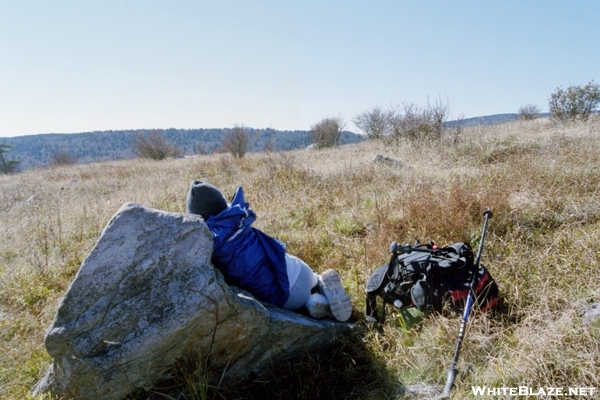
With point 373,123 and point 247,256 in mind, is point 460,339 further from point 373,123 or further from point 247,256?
point 373,123

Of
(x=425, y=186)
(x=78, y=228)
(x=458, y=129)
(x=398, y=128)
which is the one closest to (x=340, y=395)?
(x=425, y=186)

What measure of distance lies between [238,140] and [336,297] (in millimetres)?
15104

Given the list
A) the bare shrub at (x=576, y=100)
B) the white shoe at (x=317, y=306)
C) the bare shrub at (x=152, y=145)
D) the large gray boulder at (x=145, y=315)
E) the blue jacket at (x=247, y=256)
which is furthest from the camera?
the bare shrub at (x=152, y=145)

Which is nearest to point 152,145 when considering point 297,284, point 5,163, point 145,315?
point 5,163

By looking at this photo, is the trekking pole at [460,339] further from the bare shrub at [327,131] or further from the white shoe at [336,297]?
the bare shrub at [327,131]

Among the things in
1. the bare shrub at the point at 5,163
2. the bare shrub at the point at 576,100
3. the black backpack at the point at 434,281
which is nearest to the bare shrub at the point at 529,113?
the bare shrub at the point at 576,100

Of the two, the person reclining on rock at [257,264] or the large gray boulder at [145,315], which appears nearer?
the large gray boulder at [145,315]

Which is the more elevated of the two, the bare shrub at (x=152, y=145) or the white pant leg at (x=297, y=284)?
the bare shrub at (x=152, y=145)

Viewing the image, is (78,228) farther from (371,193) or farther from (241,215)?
(371,193)

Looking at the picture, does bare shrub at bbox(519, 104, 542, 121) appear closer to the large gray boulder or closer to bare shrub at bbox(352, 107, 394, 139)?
bare shrub at bbox(352, 107, 394, 139)

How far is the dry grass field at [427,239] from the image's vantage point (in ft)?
6.99

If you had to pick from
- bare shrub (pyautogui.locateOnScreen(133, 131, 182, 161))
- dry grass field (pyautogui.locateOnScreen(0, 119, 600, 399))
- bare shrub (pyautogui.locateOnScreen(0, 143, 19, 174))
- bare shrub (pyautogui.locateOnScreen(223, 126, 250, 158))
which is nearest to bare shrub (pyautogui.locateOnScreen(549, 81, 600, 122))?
dry grass field (pyautogui.locateOnScreen(0, 119, 600, 399))

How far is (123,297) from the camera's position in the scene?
6.70 feet

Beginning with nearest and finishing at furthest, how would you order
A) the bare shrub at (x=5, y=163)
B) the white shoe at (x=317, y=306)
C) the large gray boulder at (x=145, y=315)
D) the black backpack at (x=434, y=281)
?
the large gray boulder at (x=145, y=315)
the black backpack at (x=434, y=281)
the white shoe at (x=317, y=306)
the bare shrub at (x=5, y=163)
